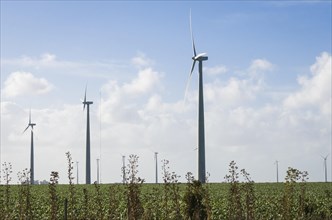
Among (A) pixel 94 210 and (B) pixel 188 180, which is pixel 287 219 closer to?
(B) pixel 188 180

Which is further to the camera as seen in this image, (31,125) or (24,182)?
(31,125)

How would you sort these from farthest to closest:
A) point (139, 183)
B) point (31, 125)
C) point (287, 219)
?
1. point (31, 125)
2. point (139, 183)
3. point (287, 219)

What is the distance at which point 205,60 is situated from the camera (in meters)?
73.8

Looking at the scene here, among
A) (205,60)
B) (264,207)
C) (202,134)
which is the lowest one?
(264,207)

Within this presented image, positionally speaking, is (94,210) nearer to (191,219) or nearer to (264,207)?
(191,219)

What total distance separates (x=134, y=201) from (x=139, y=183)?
1070mm

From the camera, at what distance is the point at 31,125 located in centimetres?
11381

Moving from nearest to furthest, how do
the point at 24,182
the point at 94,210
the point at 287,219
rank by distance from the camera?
the point at 287,219, the point at 24,182, the point at 94,210

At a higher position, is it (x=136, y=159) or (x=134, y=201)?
(x=136, y=159)

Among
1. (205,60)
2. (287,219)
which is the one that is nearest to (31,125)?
(205,60)

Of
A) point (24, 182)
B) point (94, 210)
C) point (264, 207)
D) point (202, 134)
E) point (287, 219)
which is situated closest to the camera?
point (287, 219)

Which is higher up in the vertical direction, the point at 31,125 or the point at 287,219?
the point at 31,125

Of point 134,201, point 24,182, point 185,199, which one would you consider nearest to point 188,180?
point 185,199

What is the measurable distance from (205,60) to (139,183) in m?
59.0
